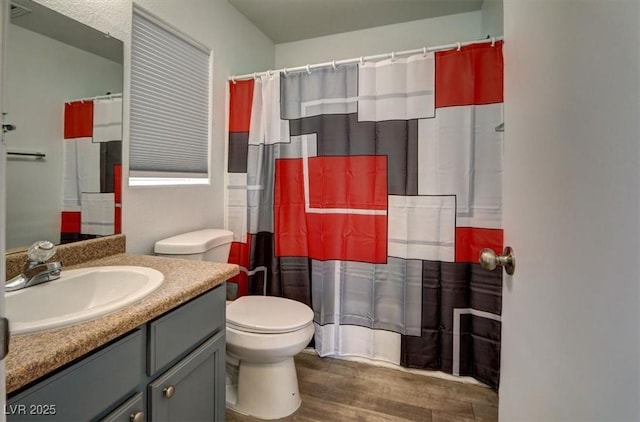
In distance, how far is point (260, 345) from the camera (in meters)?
1.41

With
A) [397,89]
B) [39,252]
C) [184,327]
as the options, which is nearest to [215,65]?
[397,89]

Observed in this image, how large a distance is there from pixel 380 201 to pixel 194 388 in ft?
4.26

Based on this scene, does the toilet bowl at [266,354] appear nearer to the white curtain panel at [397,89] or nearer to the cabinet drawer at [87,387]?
the cabinet drawer at [87,387]

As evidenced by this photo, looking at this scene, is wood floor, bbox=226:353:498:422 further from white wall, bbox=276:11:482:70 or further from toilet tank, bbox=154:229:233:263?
white wall, bbox=276:11:482:70

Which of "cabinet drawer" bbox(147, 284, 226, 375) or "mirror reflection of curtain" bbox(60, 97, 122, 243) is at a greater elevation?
"mirror reflection of curtain" bbox(60, 97, 122, 243)

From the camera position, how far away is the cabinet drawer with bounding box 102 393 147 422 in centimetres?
72

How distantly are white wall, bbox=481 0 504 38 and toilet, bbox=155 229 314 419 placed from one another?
6.11ft

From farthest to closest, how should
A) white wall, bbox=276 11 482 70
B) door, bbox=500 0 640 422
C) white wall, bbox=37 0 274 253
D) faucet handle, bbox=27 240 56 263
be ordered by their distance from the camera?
1. white wall, bbox=276 11 482 70
2. white wall, bbox=37 0 274 253
3. faucet handle, bbox=27 240 56 263
4. door, bbox=500 0 640 422

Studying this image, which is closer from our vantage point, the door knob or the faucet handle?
the door knob

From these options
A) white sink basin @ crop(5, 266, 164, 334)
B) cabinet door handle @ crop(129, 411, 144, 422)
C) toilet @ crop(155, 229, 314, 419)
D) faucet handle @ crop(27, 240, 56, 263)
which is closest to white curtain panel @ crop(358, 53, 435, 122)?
toilet @ crop(155, 229, 314, 419)

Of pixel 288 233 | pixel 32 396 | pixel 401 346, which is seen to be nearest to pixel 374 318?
pixel 401 346

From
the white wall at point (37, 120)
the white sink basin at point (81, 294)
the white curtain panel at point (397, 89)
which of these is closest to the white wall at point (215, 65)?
the white wall at point (37, 120)

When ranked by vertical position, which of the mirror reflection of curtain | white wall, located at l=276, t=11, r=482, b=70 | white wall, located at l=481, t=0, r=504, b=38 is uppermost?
white wall, located at l=276, t=11, r=482, b=70

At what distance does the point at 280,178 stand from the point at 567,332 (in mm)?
1731
